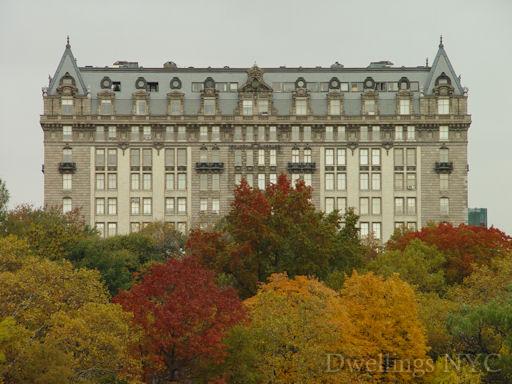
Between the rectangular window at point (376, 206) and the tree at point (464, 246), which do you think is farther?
the rectangular window at point (376, 206)

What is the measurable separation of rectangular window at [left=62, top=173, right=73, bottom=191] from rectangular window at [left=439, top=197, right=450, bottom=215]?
44.4m

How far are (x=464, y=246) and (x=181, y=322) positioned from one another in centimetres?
5214

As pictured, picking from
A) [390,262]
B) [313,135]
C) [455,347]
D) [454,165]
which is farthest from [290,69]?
[455,347]

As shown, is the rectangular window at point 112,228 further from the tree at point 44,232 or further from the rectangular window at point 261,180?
the tree at point 44,232

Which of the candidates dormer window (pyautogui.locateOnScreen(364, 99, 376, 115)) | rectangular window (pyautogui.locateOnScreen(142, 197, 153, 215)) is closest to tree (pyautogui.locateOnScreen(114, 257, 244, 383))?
rectangular window (pyautogui.locateOnScreen(142, 197, 153, 215))

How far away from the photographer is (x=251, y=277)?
373ft

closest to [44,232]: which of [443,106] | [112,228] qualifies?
[112,228]

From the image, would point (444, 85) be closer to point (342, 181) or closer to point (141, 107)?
point (342, 181)

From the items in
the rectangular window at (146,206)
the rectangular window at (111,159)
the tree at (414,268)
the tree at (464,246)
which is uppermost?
the rectangular window at (111,159)

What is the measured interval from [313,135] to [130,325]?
103538 millimetres

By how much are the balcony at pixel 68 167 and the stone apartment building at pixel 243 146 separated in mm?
119

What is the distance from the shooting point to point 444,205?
634 ft

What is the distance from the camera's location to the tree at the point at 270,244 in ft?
374

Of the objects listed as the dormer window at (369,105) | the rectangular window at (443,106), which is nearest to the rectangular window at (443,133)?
the rectangular window at (443,106)
